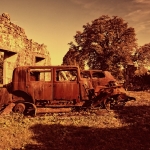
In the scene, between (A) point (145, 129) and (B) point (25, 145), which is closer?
(B) point (25, 145)

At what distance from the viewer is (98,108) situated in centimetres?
848

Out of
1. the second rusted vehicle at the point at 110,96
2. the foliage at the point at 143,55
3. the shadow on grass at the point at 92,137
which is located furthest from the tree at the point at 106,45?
the shadow on grass at the point at 92,137

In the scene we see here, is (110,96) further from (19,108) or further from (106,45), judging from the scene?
(106,45)

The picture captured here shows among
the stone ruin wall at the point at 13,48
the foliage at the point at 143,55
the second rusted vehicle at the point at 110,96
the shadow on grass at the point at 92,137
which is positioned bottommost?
the shadow on grass at the point at 92,137

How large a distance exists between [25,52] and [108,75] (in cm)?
545

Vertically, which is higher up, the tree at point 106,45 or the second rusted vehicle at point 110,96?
the tree at point 106,45

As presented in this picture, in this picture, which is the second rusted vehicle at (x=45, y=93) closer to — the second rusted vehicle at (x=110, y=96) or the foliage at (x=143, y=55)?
the second rusted vehicle at (x=110, y=96)

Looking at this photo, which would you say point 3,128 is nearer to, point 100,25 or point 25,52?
point 25,52

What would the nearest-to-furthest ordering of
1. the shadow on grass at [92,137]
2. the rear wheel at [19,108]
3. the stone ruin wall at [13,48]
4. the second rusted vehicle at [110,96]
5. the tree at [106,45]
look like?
the shadow on grass at [92,137]
the rear wheel at [19,108]
the second rusted vehicle at [110,96]
the stone ruin wall at [13,48]
the tree at [106,45]

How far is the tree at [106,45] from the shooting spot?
30081mm

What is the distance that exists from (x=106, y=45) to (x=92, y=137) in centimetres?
2695

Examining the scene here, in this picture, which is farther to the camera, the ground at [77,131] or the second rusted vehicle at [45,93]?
the second rusted vehicle at [45,93]

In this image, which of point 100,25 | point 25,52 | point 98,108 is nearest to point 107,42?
point 100,25

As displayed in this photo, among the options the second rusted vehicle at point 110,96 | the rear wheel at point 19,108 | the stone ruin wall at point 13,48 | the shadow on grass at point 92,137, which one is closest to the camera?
the shadow on grass at point 92,137
